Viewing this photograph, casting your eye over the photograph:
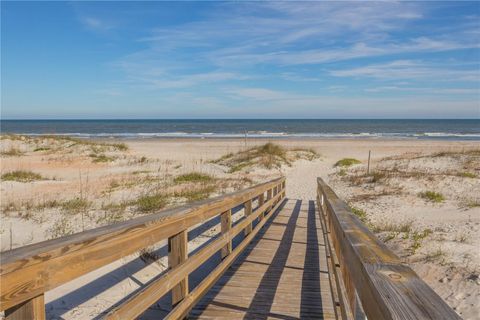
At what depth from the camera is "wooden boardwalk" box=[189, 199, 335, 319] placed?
3795mm

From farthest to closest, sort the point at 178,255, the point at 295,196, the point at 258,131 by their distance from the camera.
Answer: the point at 258,131
the point at 295,196
the point at 178,255

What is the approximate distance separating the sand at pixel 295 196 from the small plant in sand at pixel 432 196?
0.21 m

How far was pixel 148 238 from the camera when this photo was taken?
2617 mm

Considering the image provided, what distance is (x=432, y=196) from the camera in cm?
1255

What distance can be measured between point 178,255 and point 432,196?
1134cm

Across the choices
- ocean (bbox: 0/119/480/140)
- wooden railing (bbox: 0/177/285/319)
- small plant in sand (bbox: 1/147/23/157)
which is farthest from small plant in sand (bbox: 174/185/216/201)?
ocean (bbox: 0/119/480/140)

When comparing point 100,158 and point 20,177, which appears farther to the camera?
point 100,158

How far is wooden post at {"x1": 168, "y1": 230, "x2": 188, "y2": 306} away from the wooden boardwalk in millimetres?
418

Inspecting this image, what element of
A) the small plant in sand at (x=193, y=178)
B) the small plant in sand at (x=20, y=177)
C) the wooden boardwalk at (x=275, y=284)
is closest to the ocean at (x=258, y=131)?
the small plant in sand at (x=193, y=178)

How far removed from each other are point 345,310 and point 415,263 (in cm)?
470

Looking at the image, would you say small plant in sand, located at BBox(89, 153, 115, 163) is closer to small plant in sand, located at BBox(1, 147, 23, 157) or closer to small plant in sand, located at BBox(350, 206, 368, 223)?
small plant in sand, located at BBox(1, 147, 23, 157)

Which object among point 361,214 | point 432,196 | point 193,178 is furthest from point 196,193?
point 432,196

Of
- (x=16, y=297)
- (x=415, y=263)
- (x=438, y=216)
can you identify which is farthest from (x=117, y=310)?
(x=438, y=216)

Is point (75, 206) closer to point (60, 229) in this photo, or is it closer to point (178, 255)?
point (60, 229)
